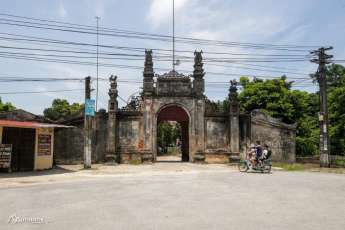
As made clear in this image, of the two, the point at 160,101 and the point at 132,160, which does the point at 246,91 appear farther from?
the point at 132,160

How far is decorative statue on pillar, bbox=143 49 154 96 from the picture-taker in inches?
1110

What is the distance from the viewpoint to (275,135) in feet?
99.9

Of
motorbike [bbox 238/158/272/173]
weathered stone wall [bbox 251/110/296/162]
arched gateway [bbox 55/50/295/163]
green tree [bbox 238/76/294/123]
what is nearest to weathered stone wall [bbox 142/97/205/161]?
arched gateway [bbox 55/50/295/163]

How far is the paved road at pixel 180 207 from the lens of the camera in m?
7.45

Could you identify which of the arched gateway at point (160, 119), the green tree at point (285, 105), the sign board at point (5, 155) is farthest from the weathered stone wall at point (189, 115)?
the green tree at point (285, 105)

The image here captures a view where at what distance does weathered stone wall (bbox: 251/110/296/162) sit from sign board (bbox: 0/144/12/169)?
18.1m

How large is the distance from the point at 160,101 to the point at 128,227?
21524mm

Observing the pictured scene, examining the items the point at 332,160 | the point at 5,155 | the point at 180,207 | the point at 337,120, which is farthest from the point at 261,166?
the point at 337,120

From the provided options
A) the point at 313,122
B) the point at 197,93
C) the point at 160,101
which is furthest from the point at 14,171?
the point at 313,122

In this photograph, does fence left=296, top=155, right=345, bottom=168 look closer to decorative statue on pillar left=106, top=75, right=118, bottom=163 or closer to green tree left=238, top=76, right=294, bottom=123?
green tree left=238, top=76, right=294, bottom=123

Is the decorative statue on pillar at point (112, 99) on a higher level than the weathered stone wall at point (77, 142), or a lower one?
higher

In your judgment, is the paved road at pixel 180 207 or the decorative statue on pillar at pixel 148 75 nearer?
the paved road at pixel 180 207

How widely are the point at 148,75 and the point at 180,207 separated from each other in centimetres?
1992

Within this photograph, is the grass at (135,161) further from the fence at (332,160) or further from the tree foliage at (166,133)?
the tree foliage at (166,133)
